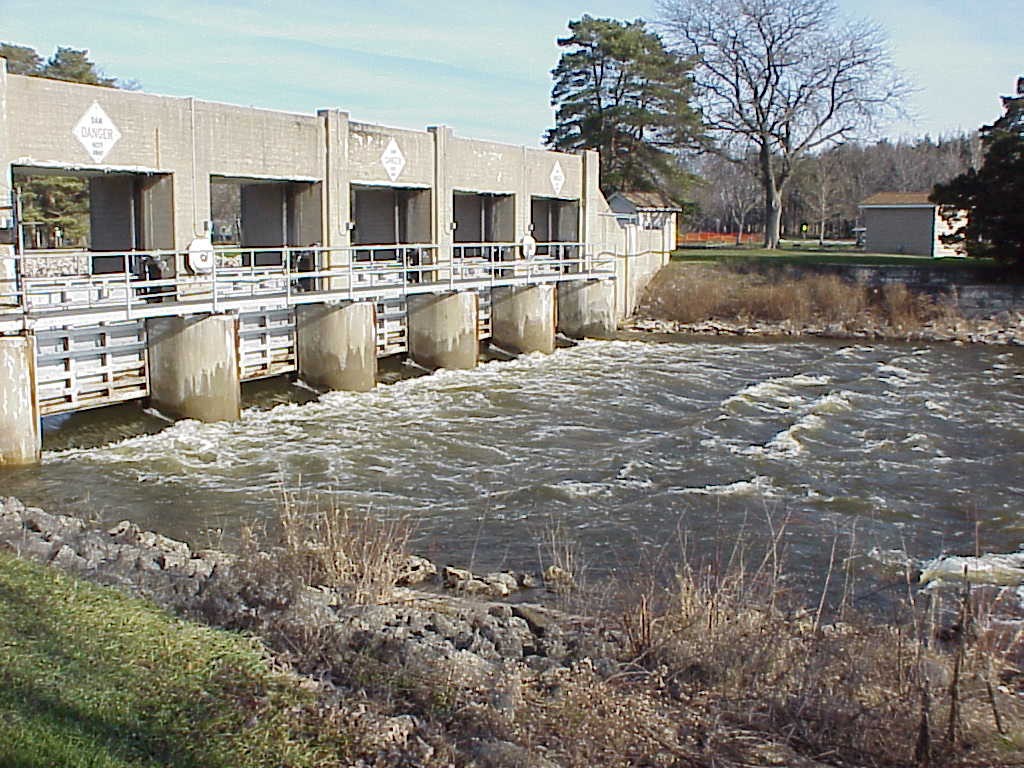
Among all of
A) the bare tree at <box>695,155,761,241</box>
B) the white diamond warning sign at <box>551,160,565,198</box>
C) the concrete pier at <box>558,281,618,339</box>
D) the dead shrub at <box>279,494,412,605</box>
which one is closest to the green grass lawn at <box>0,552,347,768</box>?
the dead shrub at <box>279,494,412,605</box>

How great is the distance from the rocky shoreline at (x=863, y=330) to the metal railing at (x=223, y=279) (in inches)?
130

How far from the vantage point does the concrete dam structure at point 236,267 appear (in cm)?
1944

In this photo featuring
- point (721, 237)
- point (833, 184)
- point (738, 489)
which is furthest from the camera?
point (721, 237)

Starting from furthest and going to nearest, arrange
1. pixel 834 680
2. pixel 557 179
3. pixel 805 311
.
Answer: pixel 805 311 < pixel 557 179 < pixel 834 680

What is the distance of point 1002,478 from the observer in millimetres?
17281

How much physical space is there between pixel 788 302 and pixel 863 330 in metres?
3.01

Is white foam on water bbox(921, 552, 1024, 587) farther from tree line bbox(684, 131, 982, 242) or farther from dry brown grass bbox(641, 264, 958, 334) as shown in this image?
tree line bbox(684, 131, 982, 242)

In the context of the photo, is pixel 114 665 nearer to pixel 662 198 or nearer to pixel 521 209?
pixel 521 209

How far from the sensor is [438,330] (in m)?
29.0

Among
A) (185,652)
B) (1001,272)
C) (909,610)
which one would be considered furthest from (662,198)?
(185,652)

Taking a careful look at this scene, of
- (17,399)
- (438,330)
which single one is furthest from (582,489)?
(438,330)

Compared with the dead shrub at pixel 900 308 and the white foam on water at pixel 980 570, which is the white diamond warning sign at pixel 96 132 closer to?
the white foam on water at pixel 980 570

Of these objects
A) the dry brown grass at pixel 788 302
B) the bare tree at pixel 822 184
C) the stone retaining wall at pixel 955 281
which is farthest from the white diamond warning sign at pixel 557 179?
the bare tree at pixel 822 184

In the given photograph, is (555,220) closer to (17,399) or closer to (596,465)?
(596,465)
